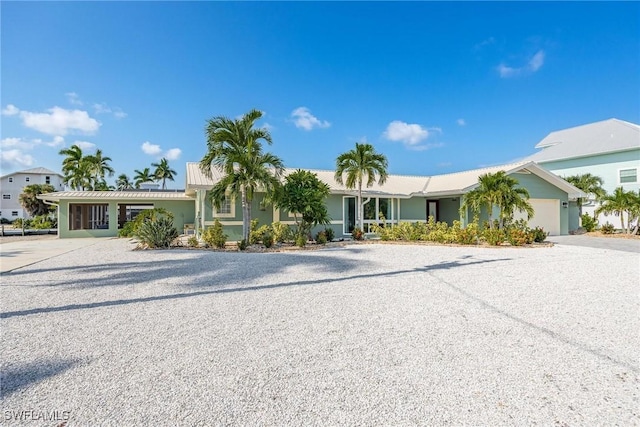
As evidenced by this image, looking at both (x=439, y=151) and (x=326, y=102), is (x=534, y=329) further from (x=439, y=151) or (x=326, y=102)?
(x=439, y=151)

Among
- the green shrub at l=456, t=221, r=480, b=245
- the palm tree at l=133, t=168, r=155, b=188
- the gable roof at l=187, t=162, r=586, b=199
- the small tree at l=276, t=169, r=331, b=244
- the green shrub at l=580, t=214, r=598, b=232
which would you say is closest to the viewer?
the small tree at l=276, t=169, r=331, b=244

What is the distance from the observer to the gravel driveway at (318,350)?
2410 mm

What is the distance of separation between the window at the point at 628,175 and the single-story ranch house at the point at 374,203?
26.7 feet

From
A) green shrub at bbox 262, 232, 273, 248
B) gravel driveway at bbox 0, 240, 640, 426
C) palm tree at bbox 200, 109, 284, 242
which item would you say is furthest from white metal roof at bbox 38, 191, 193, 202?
gravel driveway at bbox 0, 240, 640, 426

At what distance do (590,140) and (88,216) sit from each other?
136ft

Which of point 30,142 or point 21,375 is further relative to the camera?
point 30,142

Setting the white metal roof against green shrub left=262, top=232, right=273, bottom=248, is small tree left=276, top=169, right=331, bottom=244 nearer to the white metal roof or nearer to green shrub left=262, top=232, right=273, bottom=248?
green shrub left=262, top=232, right=273, bottom=248

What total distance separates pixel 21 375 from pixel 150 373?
115cm

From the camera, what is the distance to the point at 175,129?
18.4m

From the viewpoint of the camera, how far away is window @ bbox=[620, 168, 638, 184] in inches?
970

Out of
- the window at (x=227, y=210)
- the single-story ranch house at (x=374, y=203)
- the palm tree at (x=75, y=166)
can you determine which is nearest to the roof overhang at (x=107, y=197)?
the single-story ranch house at (x=374, y=203)

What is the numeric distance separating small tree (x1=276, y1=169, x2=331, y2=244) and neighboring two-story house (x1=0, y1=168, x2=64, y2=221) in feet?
154

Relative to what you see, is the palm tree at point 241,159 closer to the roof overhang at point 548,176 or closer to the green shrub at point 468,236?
the green shrub at point 468,236

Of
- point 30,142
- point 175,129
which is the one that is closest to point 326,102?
point 175,129
